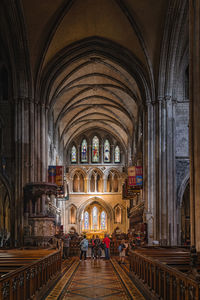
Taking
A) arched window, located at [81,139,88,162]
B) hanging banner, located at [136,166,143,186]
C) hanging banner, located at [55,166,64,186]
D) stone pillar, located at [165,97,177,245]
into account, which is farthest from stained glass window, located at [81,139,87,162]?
stone pillar, located at [165,97,177,245]

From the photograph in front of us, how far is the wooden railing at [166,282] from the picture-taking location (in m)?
5.56

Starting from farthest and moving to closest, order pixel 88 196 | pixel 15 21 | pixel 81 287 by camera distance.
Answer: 1. pixel 88 196
2. pixel 15 21
3. pixel 81 287

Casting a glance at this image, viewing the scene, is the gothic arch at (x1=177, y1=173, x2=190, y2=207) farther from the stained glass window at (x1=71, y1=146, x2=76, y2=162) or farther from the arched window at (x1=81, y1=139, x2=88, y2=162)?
the stained glass window at (x1=71, y1=146, x2=76, y2=162)

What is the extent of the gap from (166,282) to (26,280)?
2702mm

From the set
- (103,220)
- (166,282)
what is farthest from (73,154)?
(166,282)

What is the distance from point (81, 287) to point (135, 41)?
52.1 ft

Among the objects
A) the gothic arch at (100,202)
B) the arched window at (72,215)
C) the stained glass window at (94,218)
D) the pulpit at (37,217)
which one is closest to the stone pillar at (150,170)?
the pulpit at (37,217)

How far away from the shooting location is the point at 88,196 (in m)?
43.4

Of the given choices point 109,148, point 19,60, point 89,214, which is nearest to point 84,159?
point 109,148

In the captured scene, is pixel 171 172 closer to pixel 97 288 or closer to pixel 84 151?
pixel 97 288

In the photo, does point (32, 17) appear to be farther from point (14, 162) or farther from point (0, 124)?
point (14, 162)

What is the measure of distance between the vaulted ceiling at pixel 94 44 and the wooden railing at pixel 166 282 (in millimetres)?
14092

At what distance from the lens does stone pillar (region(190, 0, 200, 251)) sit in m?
10.8

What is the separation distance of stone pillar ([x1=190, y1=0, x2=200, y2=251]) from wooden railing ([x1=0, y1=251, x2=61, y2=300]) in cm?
405
